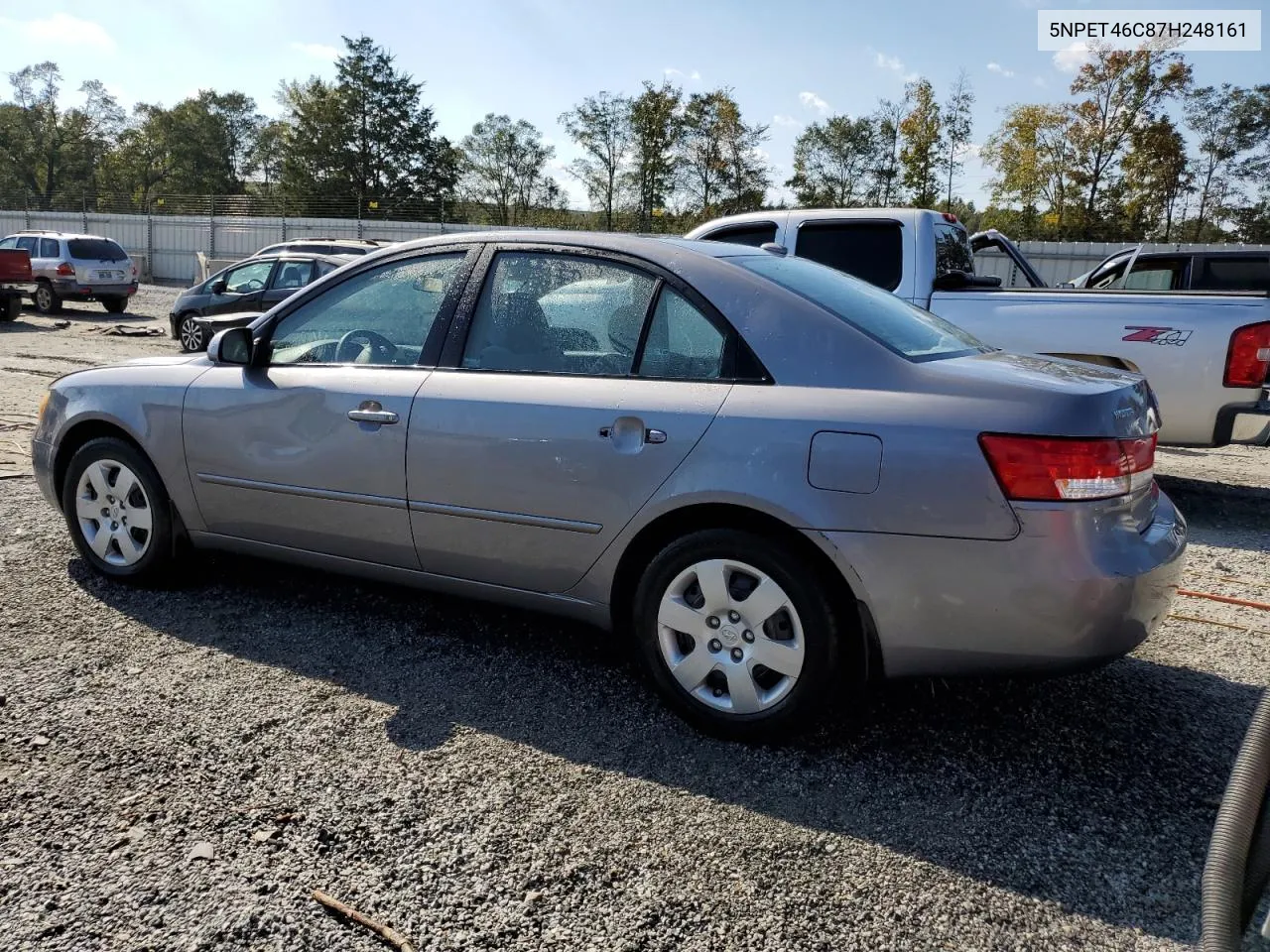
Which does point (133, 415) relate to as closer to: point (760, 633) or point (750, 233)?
point (760, 633)

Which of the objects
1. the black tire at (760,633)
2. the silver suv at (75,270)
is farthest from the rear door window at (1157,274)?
the silver suv at (75,270)

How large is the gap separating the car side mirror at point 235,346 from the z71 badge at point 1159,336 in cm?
523

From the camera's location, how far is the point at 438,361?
348 centimetres

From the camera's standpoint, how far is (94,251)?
840 inches

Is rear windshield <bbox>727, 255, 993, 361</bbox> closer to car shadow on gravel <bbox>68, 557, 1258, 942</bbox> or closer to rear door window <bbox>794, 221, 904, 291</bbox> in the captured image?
car shadow on gravel <bbox>68, 557, 1258, 942</bbox>

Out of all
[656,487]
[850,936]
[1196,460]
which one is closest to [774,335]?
[656,487]

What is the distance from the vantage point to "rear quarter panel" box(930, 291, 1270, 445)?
5820mm

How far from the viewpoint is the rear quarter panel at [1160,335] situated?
5.82m

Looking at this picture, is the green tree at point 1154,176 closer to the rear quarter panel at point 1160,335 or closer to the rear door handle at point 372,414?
the rear quarter panel at point 1160,335

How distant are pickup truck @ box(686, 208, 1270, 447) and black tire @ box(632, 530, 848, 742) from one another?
2.91 metres

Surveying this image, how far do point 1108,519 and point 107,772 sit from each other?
2910 millimetres

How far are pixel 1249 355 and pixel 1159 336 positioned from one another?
0.51m

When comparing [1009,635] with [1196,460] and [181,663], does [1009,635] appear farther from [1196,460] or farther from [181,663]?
[1196,460]

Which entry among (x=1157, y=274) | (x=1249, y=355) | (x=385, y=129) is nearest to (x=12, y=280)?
(x=1157, y=274)
